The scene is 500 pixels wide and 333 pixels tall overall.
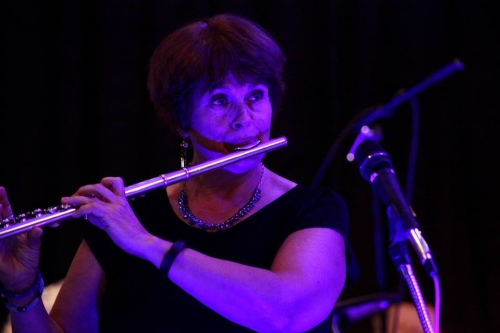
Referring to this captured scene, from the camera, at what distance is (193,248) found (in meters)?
1.39

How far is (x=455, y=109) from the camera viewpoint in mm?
2211

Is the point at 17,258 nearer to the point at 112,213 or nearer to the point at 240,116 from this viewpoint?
the point at 112,213

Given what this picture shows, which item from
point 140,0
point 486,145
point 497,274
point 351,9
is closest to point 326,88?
point 351,9

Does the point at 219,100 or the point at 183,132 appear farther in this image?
the point at 183,132

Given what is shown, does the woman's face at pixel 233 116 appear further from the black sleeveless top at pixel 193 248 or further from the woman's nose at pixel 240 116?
the black sleeveless top at pixel 193 248

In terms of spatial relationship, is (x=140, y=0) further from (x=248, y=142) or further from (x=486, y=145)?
(x=486, y=145)

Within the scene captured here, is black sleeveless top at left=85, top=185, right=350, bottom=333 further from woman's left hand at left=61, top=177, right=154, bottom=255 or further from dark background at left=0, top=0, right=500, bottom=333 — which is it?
dark background at left=0, top=0, right=500, bottom=333

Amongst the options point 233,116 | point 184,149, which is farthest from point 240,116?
point 184,149

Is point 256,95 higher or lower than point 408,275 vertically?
higher

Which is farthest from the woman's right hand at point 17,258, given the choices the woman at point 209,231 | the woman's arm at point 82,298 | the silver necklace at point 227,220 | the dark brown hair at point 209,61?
the dark brown hair at point 209,61

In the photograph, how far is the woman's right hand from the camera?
1.34 metres

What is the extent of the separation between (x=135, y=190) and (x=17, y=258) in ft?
1.11

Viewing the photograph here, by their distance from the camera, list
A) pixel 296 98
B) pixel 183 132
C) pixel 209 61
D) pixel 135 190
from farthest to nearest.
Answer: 1. pixel 296 98
2. pixel 183 132
3. pixel 209 61
4. pixel 135 190

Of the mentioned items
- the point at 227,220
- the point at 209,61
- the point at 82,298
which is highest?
the point at 209,61
